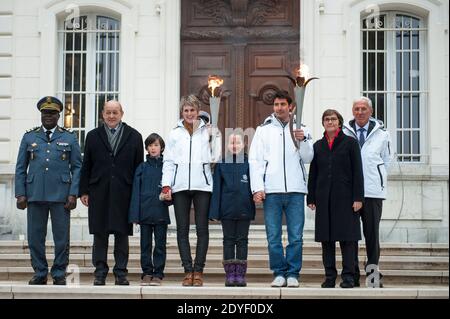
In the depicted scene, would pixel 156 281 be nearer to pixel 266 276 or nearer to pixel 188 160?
pixel 188 160

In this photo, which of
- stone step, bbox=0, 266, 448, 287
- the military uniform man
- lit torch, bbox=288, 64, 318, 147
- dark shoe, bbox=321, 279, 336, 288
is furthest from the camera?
stone step, bbox=0, 266, 448, 287

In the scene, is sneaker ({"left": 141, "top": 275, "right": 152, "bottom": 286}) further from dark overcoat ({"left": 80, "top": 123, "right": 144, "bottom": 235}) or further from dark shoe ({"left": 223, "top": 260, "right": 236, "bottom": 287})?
dark shoe ({"left": 223, "top": 260, "right": 236, "bottom": 287})

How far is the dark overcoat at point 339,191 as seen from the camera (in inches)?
363

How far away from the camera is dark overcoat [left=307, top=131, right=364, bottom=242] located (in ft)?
30.2

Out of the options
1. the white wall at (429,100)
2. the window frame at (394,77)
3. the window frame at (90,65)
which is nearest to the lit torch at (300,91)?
the white wall at (429,100)

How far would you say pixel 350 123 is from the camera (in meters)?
10.0

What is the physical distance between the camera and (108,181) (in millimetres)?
9602

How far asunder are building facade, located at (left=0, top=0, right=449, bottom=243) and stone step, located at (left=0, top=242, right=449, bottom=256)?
1.39 meters

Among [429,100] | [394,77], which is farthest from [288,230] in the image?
[394,77]

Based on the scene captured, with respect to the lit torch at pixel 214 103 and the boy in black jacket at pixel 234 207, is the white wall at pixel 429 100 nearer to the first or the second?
the boy in black jacket at pixel 234 207

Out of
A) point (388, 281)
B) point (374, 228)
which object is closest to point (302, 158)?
point (374, 228)

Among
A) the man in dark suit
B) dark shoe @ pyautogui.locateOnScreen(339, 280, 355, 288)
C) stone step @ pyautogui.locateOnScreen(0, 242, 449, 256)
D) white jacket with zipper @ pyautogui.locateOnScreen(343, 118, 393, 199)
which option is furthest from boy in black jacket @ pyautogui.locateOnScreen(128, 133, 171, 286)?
stone step @ pyautogui.locateOnScreen(0, 242, 449, 256)

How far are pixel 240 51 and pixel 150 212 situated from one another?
5.30 meters
